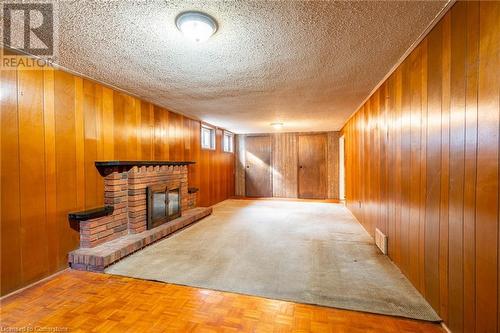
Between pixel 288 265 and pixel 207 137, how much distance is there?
4.40 m

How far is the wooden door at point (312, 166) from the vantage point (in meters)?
7.40

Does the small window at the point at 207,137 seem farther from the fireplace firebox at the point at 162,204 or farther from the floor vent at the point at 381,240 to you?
the floor vent at the point at 381,240

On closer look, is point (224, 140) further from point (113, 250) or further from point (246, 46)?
point (246, 46)

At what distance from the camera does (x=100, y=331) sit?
1.55 m

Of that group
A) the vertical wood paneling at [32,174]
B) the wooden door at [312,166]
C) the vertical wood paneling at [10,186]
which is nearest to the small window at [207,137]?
the wooden door at [312,166]

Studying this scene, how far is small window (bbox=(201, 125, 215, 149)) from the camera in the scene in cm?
585

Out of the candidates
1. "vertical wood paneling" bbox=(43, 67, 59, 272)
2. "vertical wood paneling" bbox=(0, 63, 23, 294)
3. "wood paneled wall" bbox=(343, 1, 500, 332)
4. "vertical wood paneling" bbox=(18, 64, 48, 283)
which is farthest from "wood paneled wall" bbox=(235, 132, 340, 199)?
"vertical wood paneling" bbox=(0, 63, 23, 294)

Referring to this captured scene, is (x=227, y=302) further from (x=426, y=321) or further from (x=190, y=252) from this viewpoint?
(x=426, y=321)

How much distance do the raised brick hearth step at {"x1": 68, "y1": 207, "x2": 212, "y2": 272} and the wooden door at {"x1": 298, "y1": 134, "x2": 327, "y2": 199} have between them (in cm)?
486

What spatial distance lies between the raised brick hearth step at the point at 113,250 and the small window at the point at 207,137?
2.70 metres

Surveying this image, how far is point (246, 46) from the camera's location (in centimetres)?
199

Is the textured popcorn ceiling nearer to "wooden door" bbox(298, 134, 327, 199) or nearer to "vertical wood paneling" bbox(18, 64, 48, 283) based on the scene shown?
"vertical wood paneling" bbox(18, 64, 48, 283)

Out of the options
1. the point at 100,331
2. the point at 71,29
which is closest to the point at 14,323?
the point at 100,331

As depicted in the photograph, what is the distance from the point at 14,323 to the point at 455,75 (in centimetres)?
334
